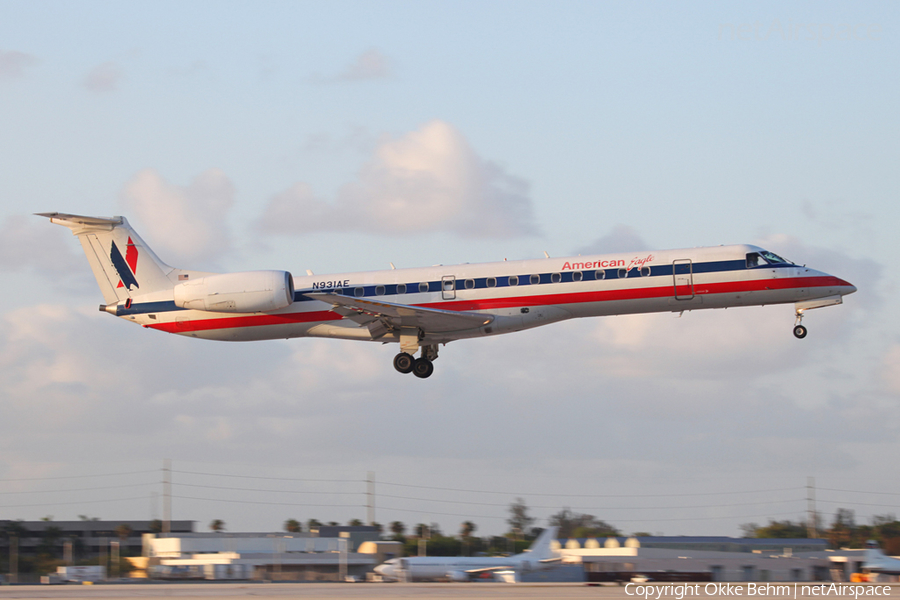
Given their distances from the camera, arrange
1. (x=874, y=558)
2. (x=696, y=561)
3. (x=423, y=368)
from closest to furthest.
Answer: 1. (x=423, y=368)
2. (x=874, y=558)
3. (x=696, y=561)

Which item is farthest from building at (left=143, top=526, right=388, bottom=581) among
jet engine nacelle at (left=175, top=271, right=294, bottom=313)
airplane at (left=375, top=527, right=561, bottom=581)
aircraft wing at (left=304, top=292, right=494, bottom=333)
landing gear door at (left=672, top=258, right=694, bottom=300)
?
landing gear door at (left=672, top=258, right=694, bottom=300)

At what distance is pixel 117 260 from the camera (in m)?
35.3

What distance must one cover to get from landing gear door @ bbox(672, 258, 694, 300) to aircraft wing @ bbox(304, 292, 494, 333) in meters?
5.50

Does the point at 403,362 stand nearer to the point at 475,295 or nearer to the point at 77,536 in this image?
the point at 475,295

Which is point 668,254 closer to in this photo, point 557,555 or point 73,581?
point 557,555

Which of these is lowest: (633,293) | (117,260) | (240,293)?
(633,293)

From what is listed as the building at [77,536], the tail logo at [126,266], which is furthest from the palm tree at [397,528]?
the tail logo at [126,266]

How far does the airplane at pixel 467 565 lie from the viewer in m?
36.8

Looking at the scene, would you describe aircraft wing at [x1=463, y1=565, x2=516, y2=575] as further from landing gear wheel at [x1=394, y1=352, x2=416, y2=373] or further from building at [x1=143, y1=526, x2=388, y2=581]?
landing gear wheel at [x1=394, y1=352, x2=416, y2=373]

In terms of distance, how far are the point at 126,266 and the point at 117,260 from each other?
1.23ft

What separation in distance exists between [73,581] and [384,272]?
16129 millimetres

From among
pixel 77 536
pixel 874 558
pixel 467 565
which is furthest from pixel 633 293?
pixel 77 536

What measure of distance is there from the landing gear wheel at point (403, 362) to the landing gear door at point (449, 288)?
252 cm

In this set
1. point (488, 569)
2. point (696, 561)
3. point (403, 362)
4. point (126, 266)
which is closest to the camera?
point (403, 362)
